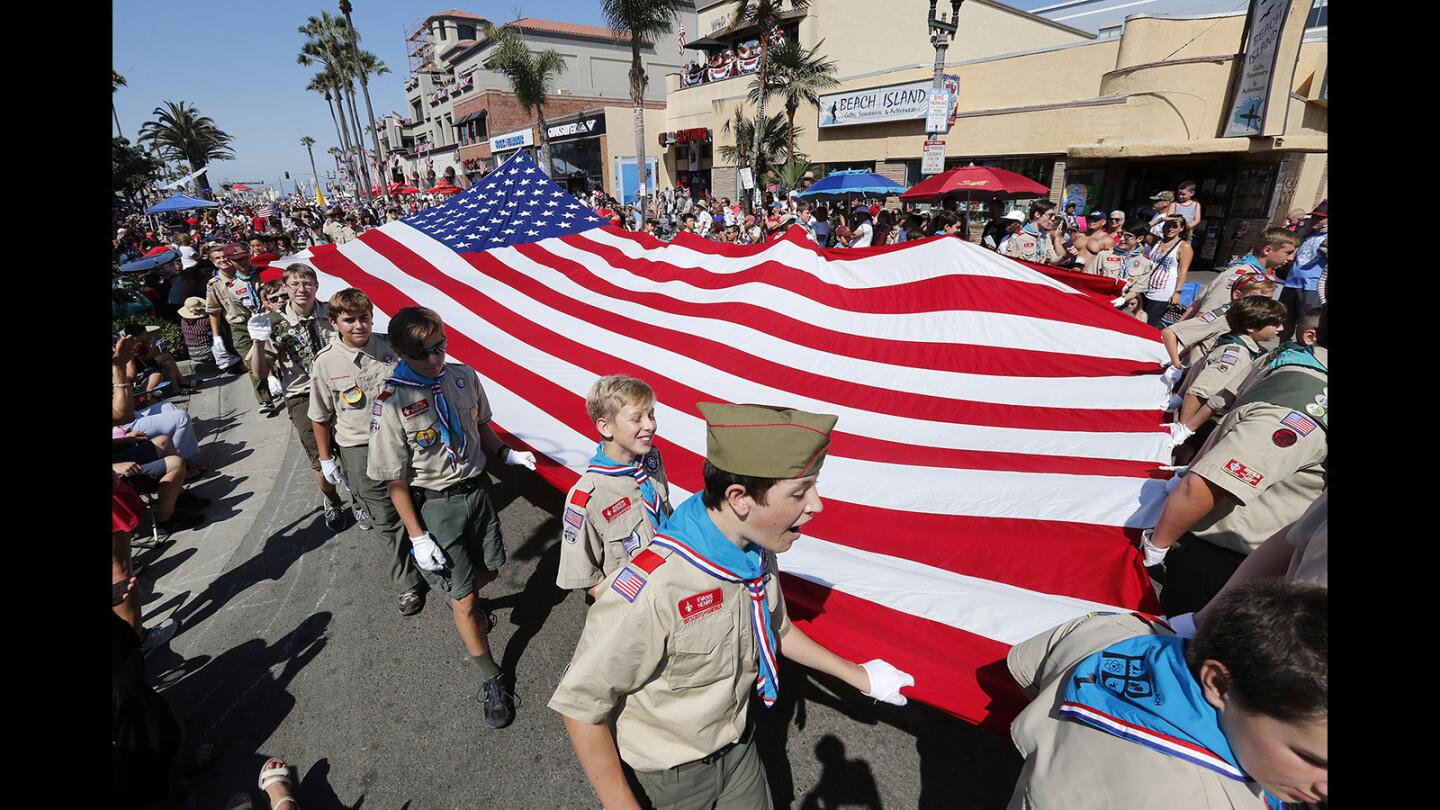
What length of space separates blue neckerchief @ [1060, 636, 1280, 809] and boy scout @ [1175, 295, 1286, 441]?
2519 mm

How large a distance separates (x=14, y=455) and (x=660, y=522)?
5.16 feet

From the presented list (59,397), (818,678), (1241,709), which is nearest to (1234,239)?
(818,678)

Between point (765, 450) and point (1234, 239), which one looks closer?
point (765, 450)

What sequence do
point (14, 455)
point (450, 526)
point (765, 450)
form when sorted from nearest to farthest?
1. point (14, 455)
2. point (765, 450)
3. point (450, 526)

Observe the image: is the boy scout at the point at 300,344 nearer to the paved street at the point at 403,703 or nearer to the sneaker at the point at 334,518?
the sneaker at the point at 334,518

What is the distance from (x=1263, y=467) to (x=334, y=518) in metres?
4.97

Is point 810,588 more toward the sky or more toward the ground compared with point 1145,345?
more toward the ground

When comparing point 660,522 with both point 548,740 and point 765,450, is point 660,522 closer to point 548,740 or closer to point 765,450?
point 765,450

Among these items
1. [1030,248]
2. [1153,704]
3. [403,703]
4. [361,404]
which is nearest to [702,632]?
[1153,704]

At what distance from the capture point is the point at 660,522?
205cm

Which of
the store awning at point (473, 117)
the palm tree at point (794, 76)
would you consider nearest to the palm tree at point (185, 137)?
the store awning at point (473, 117)

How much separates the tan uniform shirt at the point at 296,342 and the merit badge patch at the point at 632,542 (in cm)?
317

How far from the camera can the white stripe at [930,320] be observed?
4027 mm

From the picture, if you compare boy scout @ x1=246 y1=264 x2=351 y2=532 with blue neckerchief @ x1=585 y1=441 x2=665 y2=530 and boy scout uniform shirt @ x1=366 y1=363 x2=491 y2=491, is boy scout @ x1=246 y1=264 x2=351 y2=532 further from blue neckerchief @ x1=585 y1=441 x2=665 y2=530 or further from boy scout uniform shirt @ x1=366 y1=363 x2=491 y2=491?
blue neckerchief @ x1=585 y1=441 x2=665 y2=530
